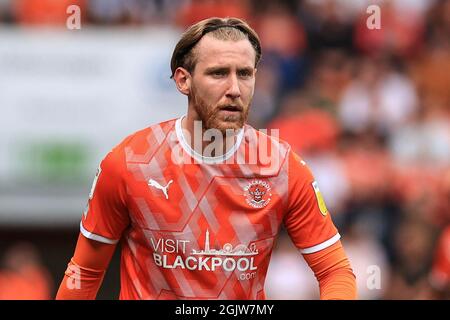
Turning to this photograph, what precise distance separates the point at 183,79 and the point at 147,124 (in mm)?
5681

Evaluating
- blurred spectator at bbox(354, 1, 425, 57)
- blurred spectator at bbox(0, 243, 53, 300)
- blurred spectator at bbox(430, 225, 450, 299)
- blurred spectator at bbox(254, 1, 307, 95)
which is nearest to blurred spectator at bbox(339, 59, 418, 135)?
blurred spectator at bbox(354, 1, 425, 57)

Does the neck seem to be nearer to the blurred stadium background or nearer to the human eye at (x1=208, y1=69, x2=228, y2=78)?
the human eye at (x1=208, y1=69, x2=228, y2=78)

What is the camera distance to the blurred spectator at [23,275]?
10656mm

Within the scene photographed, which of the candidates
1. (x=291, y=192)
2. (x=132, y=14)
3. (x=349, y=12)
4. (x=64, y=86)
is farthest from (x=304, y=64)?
(x=291, y=192)

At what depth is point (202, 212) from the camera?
15.8 ft

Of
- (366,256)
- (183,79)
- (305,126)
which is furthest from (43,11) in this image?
(183,79)

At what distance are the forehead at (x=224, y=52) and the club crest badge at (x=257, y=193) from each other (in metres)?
0.57

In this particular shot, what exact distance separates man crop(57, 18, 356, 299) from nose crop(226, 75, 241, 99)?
6cm

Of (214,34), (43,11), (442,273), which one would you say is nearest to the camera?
(214,34)

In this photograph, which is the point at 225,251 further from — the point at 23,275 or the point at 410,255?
the point at 23,275
